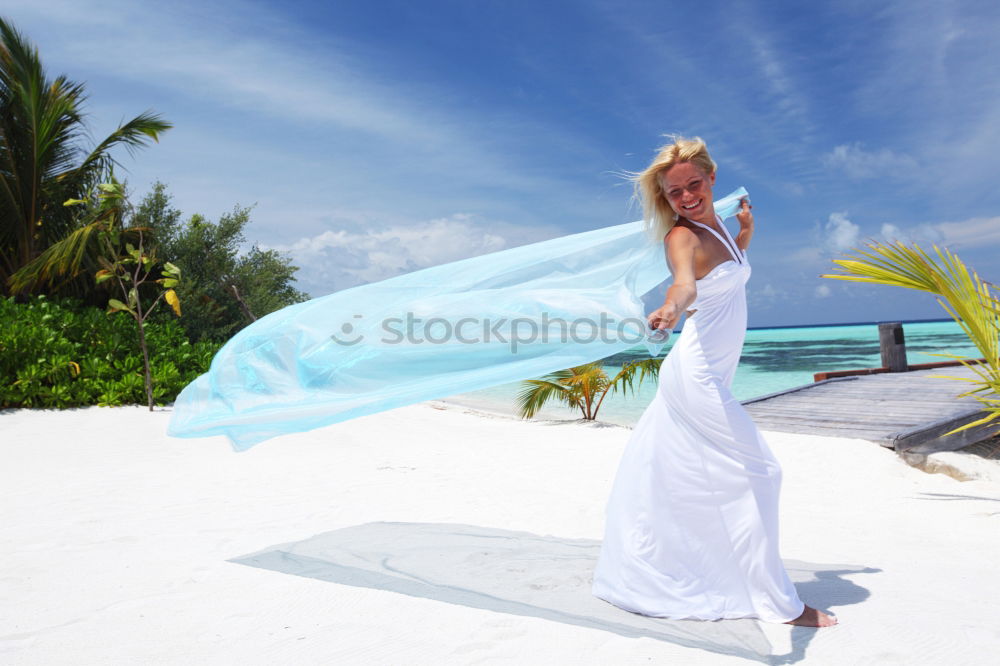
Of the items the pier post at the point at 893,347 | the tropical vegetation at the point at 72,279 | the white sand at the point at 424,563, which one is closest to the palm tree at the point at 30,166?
the tropical vegetation at the point at 72,279

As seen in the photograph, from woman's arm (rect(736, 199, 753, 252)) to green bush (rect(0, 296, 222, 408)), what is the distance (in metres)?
10.1

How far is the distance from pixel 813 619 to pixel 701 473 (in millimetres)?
730

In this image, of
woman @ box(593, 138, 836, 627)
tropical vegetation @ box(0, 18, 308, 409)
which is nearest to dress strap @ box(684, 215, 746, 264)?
woman @ box(593, 138, 836, 627)

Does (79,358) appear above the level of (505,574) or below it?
above

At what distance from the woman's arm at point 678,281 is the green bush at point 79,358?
1005 centimetres

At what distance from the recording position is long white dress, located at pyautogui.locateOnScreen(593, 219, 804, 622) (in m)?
2.72

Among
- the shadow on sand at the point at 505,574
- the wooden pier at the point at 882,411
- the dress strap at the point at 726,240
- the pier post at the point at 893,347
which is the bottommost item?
the shadow on sand at the point at 505,574

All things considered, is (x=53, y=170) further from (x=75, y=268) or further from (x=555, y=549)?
(x=555, y=549)

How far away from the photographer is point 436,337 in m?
3.28

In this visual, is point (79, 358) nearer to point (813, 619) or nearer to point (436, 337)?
point (436, 337)

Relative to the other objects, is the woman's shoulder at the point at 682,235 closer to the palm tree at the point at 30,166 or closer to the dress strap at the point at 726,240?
the dress strap at the point at 726,240

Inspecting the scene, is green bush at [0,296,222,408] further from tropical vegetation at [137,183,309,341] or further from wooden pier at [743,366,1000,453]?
wooden pier at [743,366,1000,453]

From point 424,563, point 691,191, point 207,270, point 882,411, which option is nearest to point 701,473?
point 691,191

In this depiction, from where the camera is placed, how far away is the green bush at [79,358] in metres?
9.66
